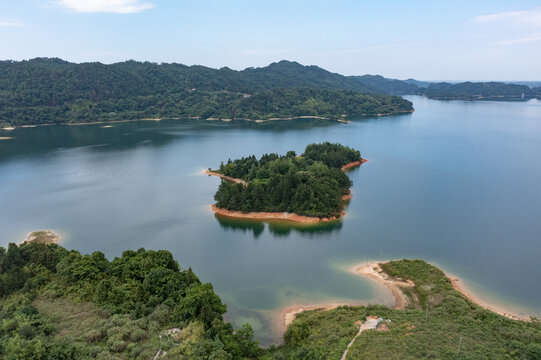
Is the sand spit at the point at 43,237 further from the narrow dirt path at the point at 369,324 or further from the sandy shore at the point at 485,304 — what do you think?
the sandy shore at the point at 485,304

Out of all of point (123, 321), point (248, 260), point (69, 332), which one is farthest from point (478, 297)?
point (69, 332)

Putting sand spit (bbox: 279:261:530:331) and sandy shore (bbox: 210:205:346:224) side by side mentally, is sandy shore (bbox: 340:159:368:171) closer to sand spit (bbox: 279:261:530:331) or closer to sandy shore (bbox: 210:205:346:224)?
sandy shore (bbox: 210:205:346:224)

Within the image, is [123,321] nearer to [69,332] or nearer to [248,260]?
[69,332]

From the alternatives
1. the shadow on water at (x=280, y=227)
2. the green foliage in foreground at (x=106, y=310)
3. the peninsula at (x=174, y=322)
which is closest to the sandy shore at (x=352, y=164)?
the shadow on water at (x=280, y=227)

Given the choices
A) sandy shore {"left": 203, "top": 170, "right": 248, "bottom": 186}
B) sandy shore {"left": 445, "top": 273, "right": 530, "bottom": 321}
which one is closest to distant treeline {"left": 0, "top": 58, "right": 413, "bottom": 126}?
sandy shore {"left": 203, "top": 170, "right": 248, "bottom": 186}

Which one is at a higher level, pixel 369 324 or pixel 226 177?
pixel 226 177

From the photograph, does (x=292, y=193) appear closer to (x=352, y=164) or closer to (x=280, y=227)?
(x=280, y=227)

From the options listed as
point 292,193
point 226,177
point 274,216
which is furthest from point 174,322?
point 226,177
